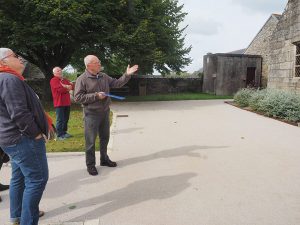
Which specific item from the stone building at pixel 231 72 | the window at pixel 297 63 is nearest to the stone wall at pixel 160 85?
the stone building at pixel 231 72

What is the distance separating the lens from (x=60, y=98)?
8.15 metres

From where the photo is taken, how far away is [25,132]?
3.07 m

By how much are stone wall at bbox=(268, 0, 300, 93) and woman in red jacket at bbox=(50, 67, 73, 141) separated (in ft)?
32.3

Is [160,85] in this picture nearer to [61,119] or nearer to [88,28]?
[88,28]

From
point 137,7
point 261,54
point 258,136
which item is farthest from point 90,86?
point 261,54

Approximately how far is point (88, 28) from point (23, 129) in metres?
13.2

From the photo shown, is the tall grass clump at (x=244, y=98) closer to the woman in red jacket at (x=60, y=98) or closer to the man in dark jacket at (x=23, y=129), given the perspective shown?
the woman in red jacket at (x=60, y=98)

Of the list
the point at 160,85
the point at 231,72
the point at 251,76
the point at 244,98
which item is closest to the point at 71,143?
the point at 244,98

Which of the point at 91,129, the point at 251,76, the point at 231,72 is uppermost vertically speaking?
the point at 231,72

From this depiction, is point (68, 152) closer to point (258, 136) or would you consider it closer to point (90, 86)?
point (90, 86)

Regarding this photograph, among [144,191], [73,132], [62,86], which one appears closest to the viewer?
[144,191]

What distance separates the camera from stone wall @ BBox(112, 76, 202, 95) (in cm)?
2555

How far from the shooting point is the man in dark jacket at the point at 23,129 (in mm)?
3010

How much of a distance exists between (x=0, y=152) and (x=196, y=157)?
3706 millimetres
